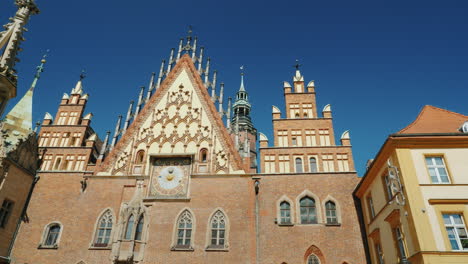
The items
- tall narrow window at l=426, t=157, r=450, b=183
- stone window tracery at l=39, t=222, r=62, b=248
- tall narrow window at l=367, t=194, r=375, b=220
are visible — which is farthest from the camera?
stone window tracery at l=39, t=222, r=62, b=248

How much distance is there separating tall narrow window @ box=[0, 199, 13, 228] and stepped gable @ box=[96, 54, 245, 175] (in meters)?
4.87

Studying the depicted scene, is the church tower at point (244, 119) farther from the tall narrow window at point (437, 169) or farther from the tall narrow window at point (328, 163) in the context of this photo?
the tall narrow window at point (437, 169)

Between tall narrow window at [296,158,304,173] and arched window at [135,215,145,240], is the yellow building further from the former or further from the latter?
arched window at [135,215,145,240]

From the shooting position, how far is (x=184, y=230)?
19.5 meters

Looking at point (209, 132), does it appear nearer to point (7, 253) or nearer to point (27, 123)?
point (27, 123)

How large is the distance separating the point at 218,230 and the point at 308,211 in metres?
4.97

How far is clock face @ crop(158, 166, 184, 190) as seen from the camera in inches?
829

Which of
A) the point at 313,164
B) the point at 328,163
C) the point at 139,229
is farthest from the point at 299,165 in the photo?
the point at 139,229

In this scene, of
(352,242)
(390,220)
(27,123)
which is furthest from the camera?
(27,123)

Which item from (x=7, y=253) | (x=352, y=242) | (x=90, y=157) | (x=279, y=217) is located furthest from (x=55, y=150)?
(x=352, y=242)

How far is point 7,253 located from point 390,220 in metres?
19.2

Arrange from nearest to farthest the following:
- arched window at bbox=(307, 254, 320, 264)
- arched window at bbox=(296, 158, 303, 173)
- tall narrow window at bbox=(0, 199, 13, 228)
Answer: arched window at bbox=(307, 254, 320, 264) < tall narrow window at bbox=(0, 199, 13, 228) < arched window at bbox=(296, 158, 303, 173)

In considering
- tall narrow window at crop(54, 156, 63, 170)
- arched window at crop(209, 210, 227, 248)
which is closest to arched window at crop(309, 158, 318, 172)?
arched window at crop(209, 210, 227, 248)

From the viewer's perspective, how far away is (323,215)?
19.3 metres
